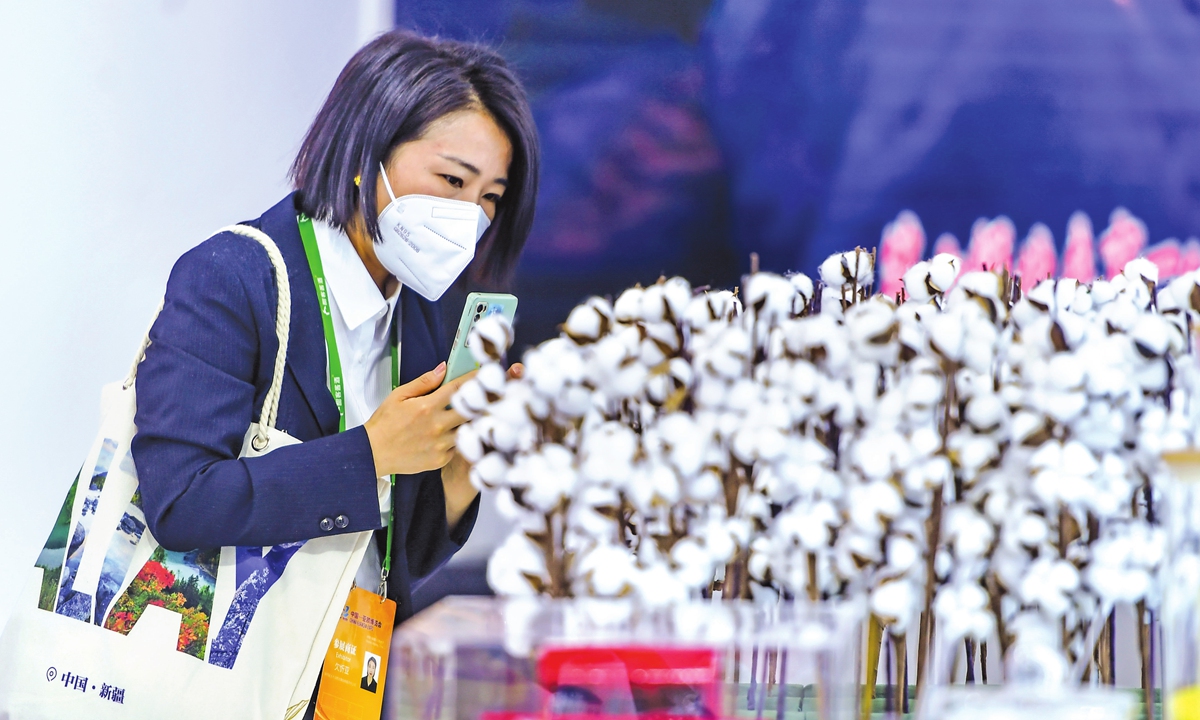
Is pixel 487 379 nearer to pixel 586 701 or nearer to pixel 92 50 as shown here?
pixel 586 701

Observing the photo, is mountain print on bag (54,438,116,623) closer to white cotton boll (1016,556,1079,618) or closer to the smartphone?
the smartphone

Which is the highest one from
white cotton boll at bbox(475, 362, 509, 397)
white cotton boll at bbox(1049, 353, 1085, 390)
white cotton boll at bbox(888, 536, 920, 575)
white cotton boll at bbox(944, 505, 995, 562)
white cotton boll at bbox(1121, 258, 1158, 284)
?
white cotton boll at bbox(1121, 258, 1158, 284)

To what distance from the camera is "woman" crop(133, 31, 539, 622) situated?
1.11 metres

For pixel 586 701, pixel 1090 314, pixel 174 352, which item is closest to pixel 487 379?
pixel 586 701

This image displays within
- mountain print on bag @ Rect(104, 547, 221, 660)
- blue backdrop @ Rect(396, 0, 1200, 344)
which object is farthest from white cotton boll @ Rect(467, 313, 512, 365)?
blue backdrop @ Rect(396, 0, 1200, 344)

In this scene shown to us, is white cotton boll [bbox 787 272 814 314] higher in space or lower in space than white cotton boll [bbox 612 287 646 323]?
higher

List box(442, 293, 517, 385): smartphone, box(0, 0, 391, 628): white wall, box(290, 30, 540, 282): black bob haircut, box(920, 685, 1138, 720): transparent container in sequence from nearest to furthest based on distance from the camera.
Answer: box(920, 685, 1138, 720): transparent container → box(442, 293, 517, 385): smartphone → box(290, 30, 540, 282): black bob haircut → box(0, 0, 391, 628): white wall

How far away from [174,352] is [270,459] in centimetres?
16

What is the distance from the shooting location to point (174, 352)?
114 centimetres

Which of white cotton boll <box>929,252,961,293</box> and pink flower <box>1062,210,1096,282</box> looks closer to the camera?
white cotton boll <box>929,252,961,293</box>

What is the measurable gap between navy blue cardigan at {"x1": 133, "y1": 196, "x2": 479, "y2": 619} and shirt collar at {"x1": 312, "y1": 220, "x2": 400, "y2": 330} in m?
0.04

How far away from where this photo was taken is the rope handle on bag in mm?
1188

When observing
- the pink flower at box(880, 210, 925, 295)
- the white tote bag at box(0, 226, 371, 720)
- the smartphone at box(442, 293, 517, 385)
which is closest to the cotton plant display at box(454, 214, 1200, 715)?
the smartphone at box(442, 293, 517, 385)

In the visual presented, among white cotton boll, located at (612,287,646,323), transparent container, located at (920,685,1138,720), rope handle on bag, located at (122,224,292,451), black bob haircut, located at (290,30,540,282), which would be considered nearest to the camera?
transparent container, located at (920,685,1138,720)
